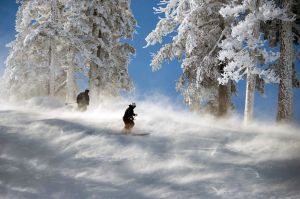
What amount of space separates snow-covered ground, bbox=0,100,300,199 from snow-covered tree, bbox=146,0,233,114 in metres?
3.83

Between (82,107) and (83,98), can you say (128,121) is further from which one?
(82,107)

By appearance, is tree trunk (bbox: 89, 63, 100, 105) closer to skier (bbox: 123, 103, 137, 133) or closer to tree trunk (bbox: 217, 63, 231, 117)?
tree trunk (bbox: 217, 63, 231, 117)

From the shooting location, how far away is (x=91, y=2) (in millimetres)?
27922

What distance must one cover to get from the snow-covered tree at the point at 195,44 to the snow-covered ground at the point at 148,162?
383cm

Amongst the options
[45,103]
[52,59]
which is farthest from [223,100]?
[52,59]

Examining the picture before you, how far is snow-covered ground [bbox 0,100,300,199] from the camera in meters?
10.6

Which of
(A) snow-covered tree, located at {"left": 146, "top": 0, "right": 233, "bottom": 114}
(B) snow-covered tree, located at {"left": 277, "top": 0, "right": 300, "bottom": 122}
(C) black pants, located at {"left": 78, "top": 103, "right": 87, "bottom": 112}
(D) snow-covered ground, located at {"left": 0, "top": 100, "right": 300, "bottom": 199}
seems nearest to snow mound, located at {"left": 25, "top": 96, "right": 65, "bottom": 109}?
(C) black pants, located at {"left": 78, "top": 103, "right": 87, "bottom": 112}

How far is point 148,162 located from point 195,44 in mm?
8149

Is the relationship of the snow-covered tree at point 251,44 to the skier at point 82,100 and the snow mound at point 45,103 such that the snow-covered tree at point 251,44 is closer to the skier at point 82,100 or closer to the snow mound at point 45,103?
the skier at point 82,100

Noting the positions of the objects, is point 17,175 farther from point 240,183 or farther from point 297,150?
point 297,150

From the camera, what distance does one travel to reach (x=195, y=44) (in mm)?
18859

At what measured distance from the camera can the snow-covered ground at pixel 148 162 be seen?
10.6 metres

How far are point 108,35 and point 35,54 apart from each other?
25.8ft

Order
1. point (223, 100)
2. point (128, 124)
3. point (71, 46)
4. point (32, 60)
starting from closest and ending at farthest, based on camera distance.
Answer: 1. point (128, 124)
2. point (223, 100)
3. point (71, 46)
4. point (32, 60)
